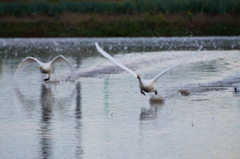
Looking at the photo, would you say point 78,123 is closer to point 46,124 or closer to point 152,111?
point 46,124

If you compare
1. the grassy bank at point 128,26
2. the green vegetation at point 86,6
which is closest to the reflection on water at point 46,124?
the grassy bank at point 128,26

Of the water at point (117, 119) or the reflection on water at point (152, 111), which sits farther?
the reflection on water at point (152, 111)

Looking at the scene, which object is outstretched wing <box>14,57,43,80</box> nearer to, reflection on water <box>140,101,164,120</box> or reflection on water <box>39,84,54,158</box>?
reflection on water <box>39,84,54,158</box>

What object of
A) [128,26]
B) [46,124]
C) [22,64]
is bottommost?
[46,124]

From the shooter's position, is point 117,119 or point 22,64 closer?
point 117,119

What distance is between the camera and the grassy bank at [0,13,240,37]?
57.8 metres

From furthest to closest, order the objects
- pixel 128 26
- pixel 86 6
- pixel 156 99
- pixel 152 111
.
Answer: pixel 86 6
pixel 128 26
pixel 156 99
pixel 152 111

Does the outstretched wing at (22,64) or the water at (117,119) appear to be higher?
the outstretched wing at (22,64)

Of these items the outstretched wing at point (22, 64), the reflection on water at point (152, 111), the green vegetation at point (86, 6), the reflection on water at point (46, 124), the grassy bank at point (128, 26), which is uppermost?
the green vegetation at point (86, 6)

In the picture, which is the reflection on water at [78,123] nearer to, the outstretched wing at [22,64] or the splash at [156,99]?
the splash at [156,99]

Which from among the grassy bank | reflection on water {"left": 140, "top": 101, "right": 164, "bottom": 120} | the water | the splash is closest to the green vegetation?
the grassy bank

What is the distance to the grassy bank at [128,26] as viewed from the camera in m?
57.8

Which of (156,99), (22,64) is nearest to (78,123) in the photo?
(156,99)

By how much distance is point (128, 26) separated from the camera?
59281 mm
